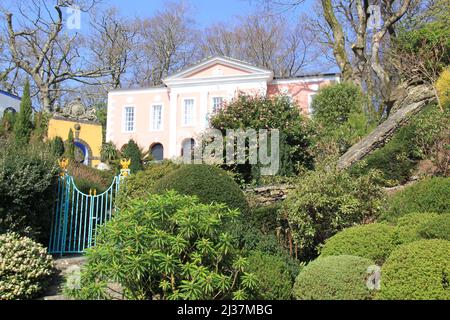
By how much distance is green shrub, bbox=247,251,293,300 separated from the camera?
5262 mm

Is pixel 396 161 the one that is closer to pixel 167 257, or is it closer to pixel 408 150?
pixel 408 150

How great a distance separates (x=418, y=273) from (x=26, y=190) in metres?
6.61

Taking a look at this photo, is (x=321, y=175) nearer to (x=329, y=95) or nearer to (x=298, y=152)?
(x=298, y=152)

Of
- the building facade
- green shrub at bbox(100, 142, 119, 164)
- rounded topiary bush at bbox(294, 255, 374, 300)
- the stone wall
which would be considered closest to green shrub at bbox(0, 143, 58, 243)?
the stone wall

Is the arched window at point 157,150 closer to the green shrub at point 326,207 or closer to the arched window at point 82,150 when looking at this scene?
the arched window at point 82,150

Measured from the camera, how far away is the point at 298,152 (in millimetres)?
13234

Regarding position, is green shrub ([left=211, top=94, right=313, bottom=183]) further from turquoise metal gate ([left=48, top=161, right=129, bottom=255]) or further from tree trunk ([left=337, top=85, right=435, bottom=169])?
turquoise metal gate ([left=48, top=161, right=129, bottom=255])

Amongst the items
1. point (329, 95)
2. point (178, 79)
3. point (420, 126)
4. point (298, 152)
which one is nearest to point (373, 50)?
point (329, 95)

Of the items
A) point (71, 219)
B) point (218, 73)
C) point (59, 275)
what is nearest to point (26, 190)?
point (71, 219)

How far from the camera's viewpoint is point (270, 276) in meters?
5.42

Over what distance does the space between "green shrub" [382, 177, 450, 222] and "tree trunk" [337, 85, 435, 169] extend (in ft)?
9.11

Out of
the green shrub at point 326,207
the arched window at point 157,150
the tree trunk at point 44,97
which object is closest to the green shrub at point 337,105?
the green shrub at point 326,207

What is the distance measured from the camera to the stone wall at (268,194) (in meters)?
10.6

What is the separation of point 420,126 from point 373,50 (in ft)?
33.0
